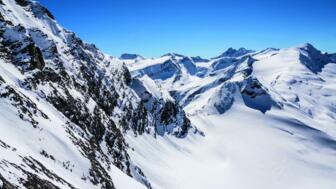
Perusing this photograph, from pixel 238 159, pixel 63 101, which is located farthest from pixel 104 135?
pixel 238 159

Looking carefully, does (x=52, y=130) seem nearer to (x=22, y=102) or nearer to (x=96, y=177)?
(x=22, y=102)

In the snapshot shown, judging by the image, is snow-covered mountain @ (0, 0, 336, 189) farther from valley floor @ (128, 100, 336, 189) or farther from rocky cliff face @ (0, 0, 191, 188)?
valley floor @ (128, 100, 336, 189)

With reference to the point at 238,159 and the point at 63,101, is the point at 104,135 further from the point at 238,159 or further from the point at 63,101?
the point at 238,159

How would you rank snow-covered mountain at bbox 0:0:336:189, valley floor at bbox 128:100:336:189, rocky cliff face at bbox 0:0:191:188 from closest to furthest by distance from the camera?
1. rocky cliff face at bbox 0:0:191:188
2. snow-covered mountain at bbox 0:0:336:189
3. valley floor at bbox 128:100:336:189

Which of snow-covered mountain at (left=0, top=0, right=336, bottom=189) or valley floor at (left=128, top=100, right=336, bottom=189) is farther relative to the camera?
valley floor at (left=128, top=100, right=336, bottom=189)

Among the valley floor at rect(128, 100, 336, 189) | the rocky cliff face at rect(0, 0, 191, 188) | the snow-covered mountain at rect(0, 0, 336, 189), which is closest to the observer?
the rocky cliff face at rect(0, 0, 191, 188)

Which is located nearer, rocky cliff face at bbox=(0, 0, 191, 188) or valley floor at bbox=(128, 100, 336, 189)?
rocky cliff face at bbox=(0, 0, 191, 188)

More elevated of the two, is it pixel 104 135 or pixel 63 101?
pixel 63 101

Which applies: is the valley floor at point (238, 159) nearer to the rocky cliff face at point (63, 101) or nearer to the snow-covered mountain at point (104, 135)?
the snow-covered mountain at point (104, 135)

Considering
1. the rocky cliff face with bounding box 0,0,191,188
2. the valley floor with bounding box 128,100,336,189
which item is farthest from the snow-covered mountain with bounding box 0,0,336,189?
the valley floor with bounding box 128,100,336,189
